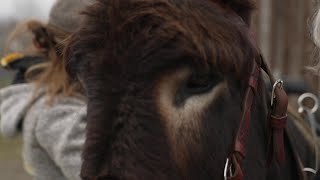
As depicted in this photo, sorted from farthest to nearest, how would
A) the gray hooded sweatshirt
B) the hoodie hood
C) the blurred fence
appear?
the blurred fence, the hoodie hood, the gray hooded sweatshirt

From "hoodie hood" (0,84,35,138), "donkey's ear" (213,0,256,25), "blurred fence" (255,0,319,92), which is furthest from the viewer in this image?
"blurred fence" (255,0,319,92)

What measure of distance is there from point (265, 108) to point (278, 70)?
3433 mm

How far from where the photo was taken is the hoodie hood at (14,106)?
2.88m

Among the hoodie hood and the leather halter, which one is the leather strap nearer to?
the leather halter

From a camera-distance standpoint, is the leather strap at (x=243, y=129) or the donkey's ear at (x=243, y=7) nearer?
the leather strap at (x=243, y=129)

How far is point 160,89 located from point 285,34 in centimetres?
379

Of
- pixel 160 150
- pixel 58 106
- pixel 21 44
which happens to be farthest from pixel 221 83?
pixel 21 44

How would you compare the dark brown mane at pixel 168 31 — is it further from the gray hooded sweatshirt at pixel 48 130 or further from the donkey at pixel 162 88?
the gray hooded sweatshirt at pixel 48 130

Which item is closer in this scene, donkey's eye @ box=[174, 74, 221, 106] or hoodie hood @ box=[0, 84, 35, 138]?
donkey's eye @ box=[174, 74, 221, 106]

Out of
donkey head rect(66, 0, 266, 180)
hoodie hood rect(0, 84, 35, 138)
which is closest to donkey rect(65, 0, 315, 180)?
donkey head rect(66, 0, 266, 180)

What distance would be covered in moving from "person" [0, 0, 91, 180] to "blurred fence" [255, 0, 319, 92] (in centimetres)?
267

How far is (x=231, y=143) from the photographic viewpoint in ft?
6.37

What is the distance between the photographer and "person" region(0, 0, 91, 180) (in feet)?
8.68

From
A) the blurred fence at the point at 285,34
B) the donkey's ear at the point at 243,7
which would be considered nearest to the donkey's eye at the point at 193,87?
the donkey's ear at the point at 243,7
